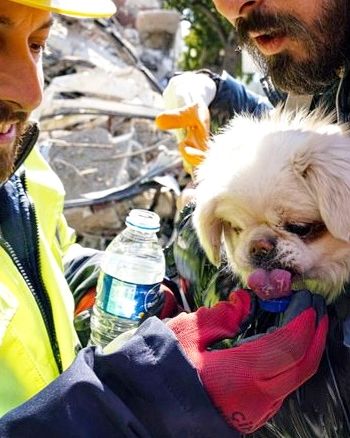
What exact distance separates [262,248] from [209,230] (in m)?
0.31

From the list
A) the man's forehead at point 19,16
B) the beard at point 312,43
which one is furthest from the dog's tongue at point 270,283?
the man's forehead at point 19,16

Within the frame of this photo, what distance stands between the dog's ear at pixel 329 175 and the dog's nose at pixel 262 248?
0.18m

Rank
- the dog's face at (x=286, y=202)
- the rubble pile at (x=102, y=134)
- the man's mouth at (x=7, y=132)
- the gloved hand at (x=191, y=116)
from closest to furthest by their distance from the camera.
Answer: the dog's face at (x=286, y=202) → the man's mouth at (x=7, y=132) → the gloved hand at (x=191, y=116) → the rubble pile at (x=102, y=134)

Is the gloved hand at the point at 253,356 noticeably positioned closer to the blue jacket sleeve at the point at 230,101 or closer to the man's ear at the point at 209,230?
the man's ear at the point at 209,230

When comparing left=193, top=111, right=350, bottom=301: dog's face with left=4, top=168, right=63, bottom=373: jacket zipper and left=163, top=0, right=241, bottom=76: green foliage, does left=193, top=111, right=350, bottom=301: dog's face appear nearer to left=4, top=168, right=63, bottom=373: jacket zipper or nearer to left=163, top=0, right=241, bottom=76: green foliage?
left=4, top=168, right=63, bottom=373: jacket zipper

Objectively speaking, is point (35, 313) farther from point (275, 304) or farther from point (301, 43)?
point (301, 43)

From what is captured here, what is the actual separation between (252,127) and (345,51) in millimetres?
402

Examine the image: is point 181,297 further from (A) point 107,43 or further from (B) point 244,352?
(A) point 107,43

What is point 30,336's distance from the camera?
198 cm

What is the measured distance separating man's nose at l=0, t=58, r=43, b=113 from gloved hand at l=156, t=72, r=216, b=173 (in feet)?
3.16

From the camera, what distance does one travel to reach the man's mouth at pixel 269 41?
2.39 meters

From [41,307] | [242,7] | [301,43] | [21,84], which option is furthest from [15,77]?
[301,43]

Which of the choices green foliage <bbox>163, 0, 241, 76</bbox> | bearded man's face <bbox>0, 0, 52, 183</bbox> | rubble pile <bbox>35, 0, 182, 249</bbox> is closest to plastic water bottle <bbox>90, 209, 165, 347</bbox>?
bearded man's face <bbox>0, 0, 52, 183</bbox>

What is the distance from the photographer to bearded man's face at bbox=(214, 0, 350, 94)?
2.33m
